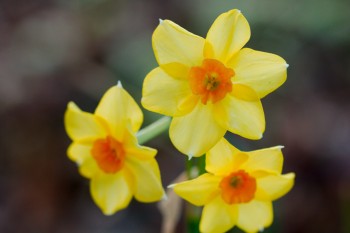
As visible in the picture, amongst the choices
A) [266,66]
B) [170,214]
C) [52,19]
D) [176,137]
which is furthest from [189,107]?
[52,19]

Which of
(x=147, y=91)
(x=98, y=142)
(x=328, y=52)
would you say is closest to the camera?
(x=147, y=91)

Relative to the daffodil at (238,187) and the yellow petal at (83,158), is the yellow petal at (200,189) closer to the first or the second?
the daffodil at (238,187)

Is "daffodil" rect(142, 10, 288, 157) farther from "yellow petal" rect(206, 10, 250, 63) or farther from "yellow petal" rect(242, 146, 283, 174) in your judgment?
"yellow petal" rect(242, 146, 283, 174)

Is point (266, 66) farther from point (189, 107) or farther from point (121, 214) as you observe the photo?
point (121, 214)

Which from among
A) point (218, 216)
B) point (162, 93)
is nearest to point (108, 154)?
point (162, 93)

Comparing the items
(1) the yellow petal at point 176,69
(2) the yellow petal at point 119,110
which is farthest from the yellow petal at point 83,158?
(1) the yellow petal at point 176,69

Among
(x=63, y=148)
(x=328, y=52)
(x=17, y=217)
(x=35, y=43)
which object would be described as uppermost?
(x=328, y=52)
